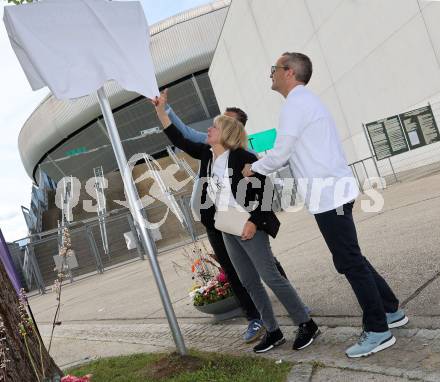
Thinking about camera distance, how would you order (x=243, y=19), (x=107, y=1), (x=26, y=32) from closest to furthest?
1. (x=26, y=32)
2. (x=107, y=1)
3. (x=243, y=19)

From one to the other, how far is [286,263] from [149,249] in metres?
3.39

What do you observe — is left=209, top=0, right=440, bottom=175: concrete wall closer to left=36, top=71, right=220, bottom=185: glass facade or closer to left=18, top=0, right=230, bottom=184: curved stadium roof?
left=18, top=0, right=230, bottom=184: curved stadium roof

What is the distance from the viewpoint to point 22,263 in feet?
64.0

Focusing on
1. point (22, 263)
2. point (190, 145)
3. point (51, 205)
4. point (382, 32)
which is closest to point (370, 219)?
point (190, 145)

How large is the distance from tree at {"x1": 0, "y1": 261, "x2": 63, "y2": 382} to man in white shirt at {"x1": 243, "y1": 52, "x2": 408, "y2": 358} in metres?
1.78

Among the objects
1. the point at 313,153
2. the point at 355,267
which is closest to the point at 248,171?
the point at 313,153

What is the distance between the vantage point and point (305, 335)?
3324 mm

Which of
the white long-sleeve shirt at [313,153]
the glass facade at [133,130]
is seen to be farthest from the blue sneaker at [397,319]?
the glass facade at [133,130]

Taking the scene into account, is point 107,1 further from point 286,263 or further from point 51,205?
point 51,205

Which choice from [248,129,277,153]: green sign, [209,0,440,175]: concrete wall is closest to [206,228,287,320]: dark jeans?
[209,0,440,175]: concrete wall

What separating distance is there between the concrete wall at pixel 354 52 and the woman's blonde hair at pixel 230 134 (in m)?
10.4

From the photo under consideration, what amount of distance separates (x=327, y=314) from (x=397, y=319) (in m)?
0.76

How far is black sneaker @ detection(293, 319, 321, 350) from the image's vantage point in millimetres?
3303

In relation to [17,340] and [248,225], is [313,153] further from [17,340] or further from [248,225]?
[17,340]
